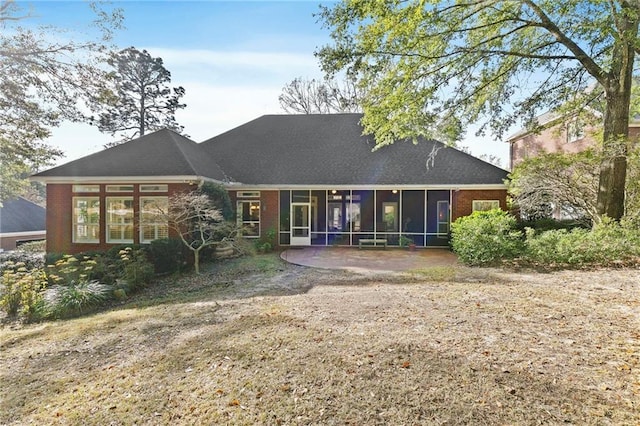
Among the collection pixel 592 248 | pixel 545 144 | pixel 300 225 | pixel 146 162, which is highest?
pixel 545 144

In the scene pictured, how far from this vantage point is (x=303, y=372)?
3.65 m

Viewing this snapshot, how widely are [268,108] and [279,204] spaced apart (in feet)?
45.5

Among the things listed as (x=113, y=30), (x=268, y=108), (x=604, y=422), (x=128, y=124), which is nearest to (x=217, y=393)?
(x=604, y=422)

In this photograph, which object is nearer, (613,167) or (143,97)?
(613,167)

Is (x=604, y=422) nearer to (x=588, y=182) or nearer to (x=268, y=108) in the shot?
(x=588, y=182)

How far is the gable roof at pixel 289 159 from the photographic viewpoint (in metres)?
13.6

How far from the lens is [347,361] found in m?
3.81

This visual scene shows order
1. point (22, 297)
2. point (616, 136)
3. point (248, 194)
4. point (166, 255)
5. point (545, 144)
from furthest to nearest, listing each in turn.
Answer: point (545, 144) → point (248, 194) → point (166, 255) → point (616, 136) → point (22, 297)

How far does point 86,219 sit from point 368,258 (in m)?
11.6

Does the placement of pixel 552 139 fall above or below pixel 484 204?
above

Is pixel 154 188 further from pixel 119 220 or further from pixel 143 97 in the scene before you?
pixel 143 97

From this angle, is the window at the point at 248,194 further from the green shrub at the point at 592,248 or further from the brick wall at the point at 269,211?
the green shrub at the point at 592,248

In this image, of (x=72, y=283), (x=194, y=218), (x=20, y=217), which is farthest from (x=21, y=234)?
(x=72, y=283)

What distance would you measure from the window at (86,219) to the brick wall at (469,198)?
15281 mm
